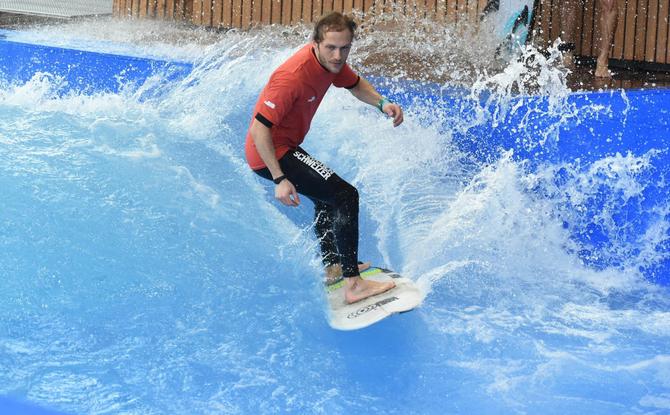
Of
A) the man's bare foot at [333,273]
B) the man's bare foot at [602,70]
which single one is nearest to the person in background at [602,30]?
the man's bare foot at [602,70]

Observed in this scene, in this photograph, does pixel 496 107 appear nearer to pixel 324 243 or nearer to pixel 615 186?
pixel 615 186

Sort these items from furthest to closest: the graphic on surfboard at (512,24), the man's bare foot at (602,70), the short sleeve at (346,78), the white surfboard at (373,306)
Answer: the graphic on surfboard at (512,24)
the man's bare foot at (602,70)
the short sleeve at (346,78)
the white surfboard at (373,306)

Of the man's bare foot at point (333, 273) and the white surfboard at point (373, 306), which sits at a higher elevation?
the man's bare foot at point (333, 273)

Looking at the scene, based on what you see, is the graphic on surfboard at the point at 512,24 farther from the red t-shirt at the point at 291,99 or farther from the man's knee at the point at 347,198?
the man's knee at the point at 347,198

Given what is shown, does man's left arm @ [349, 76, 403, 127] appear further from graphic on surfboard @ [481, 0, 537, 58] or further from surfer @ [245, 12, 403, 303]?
graphic on surfboard @ [481, 0, 537, 58]

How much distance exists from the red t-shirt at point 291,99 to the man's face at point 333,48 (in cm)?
5

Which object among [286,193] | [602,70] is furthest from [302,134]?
[602,70]

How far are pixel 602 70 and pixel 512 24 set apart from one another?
865 millimetres

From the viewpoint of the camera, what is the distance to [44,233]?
5188mm

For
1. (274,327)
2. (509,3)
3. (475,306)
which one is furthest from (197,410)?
(509,3)

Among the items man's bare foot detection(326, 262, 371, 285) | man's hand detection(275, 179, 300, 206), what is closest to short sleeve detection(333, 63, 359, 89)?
man's hand detection(275, 179, 300, 206)

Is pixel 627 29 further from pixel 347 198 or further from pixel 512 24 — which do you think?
pixel 347 198

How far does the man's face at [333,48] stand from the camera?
13.7 ft

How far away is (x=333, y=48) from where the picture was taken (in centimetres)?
420
